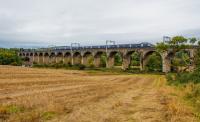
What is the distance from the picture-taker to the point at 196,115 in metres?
17.1

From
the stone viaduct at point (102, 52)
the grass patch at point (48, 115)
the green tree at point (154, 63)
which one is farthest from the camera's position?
the green tree at point (154, 63)

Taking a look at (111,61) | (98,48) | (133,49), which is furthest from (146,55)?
(98,48)

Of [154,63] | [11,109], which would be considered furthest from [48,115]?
[154,63]

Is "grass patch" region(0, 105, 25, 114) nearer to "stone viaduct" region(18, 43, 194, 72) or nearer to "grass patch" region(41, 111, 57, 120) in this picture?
"grass patch" region(41, 111, 57, 120)

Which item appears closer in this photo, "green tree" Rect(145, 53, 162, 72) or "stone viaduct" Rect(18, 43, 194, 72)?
"stone viaduct" Rect(18, 43, 194, 72)

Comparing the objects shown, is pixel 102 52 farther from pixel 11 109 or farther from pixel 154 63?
pixel 11 109

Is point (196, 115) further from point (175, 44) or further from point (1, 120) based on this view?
point (175, 44)

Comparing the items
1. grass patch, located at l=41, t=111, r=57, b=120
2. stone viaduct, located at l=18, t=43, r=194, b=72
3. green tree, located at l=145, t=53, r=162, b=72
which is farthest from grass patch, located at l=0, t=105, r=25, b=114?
green tree, located at l=145, t=53, r=162, b=72

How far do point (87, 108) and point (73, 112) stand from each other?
70.9 inches

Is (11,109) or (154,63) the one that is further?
(154,63)

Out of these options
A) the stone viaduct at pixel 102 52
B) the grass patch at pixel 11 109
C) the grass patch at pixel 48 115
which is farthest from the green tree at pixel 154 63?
the grass patch at pixel 48 115

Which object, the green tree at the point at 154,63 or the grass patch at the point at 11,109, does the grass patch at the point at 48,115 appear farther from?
the green tree at the point at 154,63

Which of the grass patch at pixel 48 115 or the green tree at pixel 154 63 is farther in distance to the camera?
the green tree at pixel 154 63

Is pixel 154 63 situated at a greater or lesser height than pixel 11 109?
lesser
